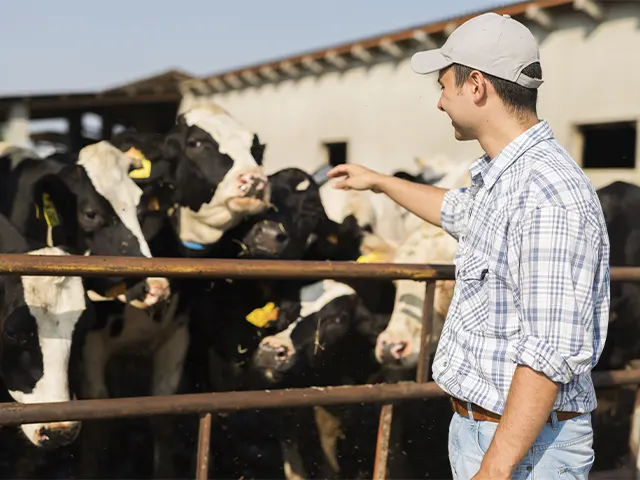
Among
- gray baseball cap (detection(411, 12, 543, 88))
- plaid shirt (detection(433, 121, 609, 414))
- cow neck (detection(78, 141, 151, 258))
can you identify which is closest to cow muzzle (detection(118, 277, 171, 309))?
cow neck (detection(78, 141, 151, 258))

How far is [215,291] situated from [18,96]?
42.2 feet

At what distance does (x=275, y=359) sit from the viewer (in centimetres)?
418

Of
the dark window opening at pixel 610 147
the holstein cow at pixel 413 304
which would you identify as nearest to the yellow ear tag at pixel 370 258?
the holstein cow at pixel 413 304

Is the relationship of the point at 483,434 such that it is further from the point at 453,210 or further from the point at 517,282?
the point at 453,210

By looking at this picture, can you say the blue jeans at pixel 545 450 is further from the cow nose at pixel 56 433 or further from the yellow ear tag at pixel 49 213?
the yellow ear tag at pixel 49 213

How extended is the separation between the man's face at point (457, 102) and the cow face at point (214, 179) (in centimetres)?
272

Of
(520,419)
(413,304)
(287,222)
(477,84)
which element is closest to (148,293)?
(287,222)

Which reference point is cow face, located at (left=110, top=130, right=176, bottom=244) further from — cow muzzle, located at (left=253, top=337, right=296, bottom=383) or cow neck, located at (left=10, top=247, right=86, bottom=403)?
cow neck, located at (left=10, top=247, right=86, bottom=403)

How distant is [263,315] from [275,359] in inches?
14.3

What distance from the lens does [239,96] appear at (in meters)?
15.5

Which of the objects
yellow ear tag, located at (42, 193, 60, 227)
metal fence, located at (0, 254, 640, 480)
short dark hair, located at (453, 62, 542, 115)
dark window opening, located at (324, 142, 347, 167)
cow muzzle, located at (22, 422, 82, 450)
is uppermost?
dark window opening, located at (324, 142, 347, 167)

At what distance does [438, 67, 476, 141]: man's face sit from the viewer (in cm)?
188

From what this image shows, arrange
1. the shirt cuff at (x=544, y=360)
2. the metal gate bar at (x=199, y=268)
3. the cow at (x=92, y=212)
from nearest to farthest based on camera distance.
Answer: the shirt cuff at (x=544, y=360), the metal gate bar at (x=199, y=268), the cow at (x=92, y=212)

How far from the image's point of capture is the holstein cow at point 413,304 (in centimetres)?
398
